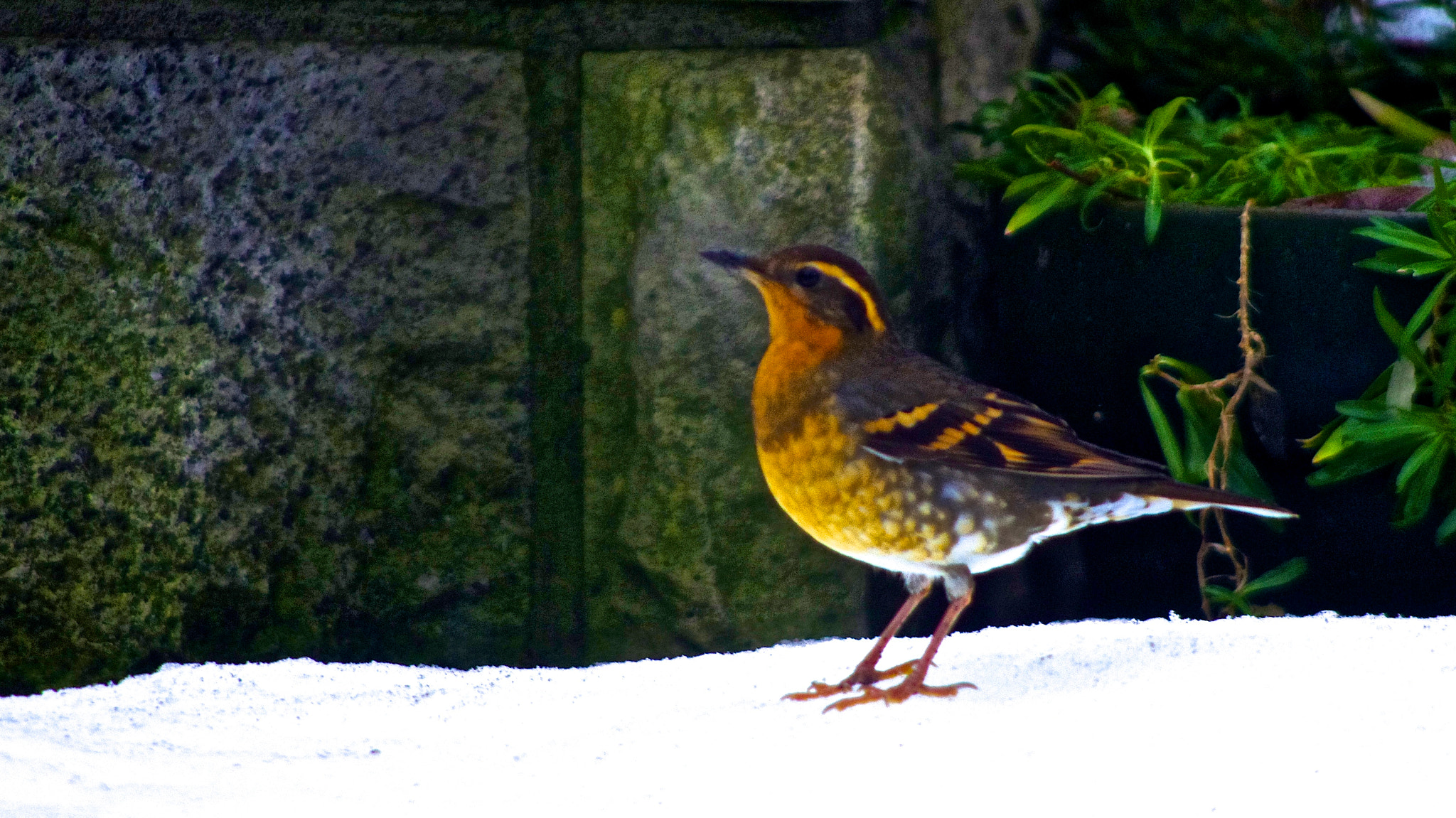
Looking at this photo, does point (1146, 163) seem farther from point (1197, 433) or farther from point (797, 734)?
point (797, 734)

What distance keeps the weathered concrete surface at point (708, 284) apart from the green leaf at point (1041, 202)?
0.21 meters

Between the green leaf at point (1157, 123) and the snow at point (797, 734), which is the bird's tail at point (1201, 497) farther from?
the green leaf at point (1157, 123)

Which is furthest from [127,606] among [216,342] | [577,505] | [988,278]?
[988,278]

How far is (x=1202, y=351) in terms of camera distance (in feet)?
10.5

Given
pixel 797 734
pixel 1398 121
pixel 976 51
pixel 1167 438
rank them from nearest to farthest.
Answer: pixel 797 734
pixel 1167 438
pixel 976 51
pixel 1398 121

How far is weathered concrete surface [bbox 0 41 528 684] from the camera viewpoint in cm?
297

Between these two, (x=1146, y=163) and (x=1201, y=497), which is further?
(x=1146, y=163)

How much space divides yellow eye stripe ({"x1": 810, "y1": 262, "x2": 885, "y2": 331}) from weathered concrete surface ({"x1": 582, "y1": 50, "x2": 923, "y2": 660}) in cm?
24

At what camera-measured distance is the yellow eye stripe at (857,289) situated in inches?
114

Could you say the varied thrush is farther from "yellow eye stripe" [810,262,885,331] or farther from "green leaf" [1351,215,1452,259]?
"green leaf" [1351,215,1452,259]

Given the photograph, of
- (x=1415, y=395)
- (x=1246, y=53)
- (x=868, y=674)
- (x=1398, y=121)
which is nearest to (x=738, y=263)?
(x=868, y=674)

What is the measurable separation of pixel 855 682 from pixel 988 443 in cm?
53

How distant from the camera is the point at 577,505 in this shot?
10.9 ft

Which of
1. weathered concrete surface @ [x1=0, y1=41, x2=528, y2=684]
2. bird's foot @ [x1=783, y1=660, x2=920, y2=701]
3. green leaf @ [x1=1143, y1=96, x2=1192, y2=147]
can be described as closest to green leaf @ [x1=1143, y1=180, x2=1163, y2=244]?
green leaf @ [x1=1143, y1=96, x2=1192, y2=147]
